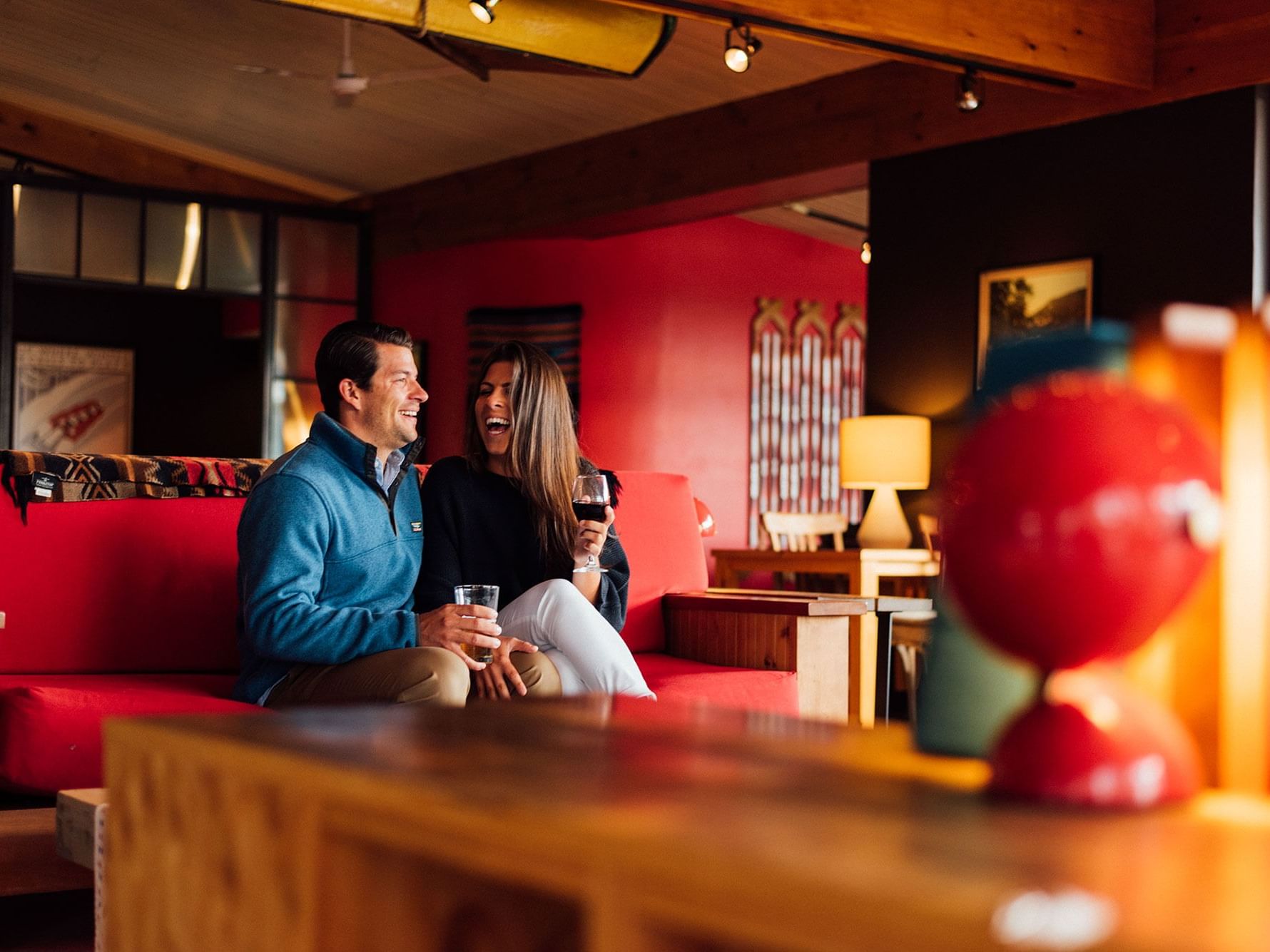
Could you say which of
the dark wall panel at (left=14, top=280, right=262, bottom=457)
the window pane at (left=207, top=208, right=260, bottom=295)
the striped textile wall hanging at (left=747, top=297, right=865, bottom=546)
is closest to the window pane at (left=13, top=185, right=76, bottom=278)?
the window pane at (left=207, top=208, right=260, bottom=295)

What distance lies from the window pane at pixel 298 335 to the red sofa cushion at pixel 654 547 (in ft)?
19.2

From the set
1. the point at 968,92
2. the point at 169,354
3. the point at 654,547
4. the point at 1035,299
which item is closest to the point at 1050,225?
the point at 1035,299

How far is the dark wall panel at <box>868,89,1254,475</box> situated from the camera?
5.15m

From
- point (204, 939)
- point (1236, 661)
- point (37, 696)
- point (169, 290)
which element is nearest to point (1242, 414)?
point (1236, 661)

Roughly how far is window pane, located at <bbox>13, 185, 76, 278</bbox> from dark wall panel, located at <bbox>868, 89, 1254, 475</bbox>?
459cm

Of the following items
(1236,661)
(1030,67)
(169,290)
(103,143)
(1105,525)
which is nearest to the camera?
(1105,525)

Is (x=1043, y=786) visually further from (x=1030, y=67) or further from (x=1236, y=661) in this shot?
(x=1030, y=67)

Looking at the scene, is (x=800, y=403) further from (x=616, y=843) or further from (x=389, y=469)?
(x=616, y=843)

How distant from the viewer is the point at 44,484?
2678 mm

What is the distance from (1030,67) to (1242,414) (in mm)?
4512

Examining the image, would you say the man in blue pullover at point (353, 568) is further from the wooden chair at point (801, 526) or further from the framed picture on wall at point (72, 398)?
the framed picture on wall at point (72, 398)

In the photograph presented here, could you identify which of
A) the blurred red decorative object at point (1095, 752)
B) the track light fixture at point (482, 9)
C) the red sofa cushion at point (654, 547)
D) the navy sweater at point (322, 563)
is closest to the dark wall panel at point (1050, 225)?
the red sofa cushion at point (654, 547)

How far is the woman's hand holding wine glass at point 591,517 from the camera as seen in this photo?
2.56 meters

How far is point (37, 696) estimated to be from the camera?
226 centimetres
